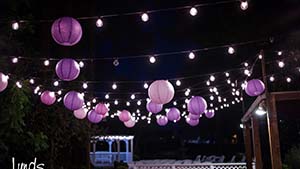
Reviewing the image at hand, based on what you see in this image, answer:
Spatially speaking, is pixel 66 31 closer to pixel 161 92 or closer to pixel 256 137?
pixel 161 92

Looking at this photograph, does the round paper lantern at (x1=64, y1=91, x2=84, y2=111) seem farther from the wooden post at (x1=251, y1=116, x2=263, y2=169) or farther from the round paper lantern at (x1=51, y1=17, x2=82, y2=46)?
the wooden post at (x1=251, y1=116, x2=263, y2=169)

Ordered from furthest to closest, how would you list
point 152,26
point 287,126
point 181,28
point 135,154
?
point 135,154 < point 152,26 < point 181,28 < point 287,126

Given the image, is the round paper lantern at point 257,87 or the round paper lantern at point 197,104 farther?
the round paper lantern at point 197,104

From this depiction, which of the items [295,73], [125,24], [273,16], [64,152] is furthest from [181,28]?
[64,152]

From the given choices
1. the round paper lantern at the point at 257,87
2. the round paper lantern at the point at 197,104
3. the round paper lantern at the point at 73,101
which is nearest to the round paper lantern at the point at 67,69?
the round paper lantern at the point at 73,101

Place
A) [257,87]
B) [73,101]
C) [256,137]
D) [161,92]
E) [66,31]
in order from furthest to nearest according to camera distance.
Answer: [256,137], [73,101], [257,87], [161,92], [66,31]

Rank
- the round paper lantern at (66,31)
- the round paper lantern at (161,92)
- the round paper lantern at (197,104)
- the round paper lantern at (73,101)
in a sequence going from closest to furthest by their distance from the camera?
the round paper lantern at (66,31) < the round paper lantern at (161,92) < the round paper lantern at (73,101) < the round paper lantern at (197,104)

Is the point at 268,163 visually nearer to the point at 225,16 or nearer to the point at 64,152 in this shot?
the point at 225,16

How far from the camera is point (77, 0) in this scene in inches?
395

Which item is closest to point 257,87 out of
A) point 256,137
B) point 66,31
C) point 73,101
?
point 256,137

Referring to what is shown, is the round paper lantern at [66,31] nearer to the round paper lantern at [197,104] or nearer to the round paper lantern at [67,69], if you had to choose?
the round paper lantern at [67,69]

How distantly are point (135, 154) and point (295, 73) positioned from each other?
1356 cm

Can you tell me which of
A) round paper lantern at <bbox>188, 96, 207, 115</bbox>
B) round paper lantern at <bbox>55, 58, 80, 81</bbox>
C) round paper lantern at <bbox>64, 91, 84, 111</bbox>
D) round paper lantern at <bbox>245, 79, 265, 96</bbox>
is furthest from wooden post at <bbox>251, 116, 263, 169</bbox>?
round paper lantern at <bbox>55, 58, 80, 81</bbox>

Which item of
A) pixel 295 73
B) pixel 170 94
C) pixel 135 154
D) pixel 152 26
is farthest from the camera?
pixel 135 154
